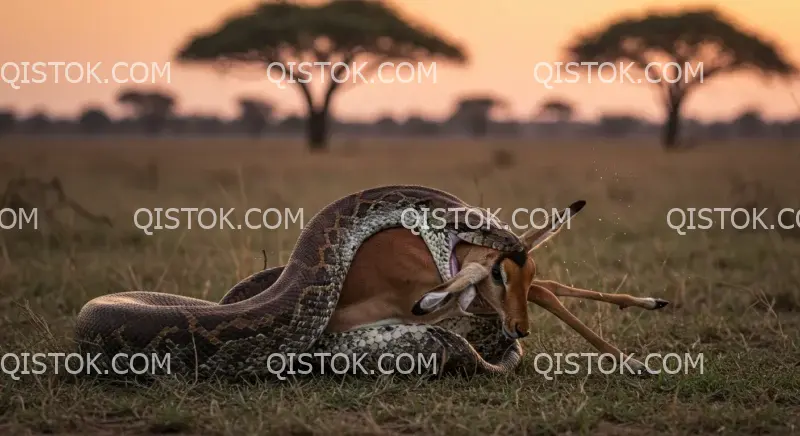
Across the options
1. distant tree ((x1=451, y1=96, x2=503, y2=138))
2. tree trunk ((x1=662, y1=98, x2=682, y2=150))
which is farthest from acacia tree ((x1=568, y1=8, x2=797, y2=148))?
distant tree ((x1=451, y1=96, x2=503, y2=138))

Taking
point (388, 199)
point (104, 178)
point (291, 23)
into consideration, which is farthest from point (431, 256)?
point (291, 23)

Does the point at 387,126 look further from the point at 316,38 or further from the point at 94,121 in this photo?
the point at 316,38

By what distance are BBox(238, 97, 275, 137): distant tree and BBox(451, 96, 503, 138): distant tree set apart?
1204 cm

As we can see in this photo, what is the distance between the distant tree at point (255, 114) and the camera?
62.8 m

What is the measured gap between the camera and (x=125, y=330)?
596 cm

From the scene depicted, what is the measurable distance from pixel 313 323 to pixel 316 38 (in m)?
33.6

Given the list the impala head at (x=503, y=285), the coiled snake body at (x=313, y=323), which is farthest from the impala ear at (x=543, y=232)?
the coiled snake body at (x=313, y=323)

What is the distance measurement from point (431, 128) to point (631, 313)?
6875 centimetres

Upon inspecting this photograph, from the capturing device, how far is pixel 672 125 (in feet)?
153

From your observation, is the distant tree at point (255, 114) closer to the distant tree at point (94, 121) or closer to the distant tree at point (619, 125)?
the distant tree at point (94, 121)

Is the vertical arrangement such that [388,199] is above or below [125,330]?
above

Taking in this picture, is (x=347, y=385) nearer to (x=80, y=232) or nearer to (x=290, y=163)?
(x=80, y=232)

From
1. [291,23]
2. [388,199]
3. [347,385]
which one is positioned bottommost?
[347,385]

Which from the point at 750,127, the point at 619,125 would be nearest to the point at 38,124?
the point at 619,125
